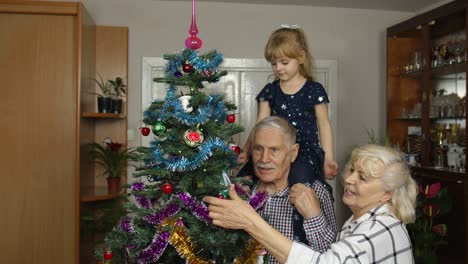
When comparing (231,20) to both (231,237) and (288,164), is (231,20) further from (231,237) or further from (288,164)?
(231,237)

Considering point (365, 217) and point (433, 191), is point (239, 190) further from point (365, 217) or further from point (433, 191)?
point (433, 191)

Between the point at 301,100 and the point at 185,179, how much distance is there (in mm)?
991

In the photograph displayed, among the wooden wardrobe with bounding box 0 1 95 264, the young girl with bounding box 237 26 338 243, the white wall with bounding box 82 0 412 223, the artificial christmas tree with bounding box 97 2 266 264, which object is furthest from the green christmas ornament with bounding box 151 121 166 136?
the white wall with bounding box 82 0 412 223

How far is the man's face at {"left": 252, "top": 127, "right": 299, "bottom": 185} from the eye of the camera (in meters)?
1.84

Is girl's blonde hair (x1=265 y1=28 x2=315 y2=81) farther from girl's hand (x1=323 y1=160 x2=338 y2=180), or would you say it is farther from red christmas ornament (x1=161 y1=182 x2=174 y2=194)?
red christmas ornament (x1=161 y1=182 x2=174 y2=194)

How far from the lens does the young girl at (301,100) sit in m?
2.09

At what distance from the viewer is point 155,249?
1357mm

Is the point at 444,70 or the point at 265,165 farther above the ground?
the point at 444,70

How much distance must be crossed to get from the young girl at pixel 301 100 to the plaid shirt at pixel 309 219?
0.11 m

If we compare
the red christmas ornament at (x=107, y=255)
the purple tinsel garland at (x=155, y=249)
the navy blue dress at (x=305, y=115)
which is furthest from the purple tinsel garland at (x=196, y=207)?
the navy blue dress at (x=305, y=115)

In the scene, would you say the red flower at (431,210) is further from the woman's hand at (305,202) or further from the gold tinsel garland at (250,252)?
the gold tinsel garland at (250,252)

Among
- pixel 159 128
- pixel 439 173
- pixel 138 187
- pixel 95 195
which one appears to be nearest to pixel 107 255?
pixel 138 187

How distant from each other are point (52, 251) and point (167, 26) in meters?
2.19

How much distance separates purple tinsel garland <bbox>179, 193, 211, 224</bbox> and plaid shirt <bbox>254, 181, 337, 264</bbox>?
0.28 metres
